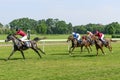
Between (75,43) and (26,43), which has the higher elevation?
(26,43)

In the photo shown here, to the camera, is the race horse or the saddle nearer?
the saddle

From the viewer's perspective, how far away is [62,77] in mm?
12672

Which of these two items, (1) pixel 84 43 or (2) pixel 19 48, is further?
(1) pixel 84 43

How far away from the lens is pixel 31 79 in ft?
40.6

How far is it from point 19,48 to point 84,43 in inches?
318

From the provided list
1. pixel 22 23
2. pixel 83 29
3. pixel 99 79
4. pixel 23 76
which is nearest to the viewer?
pixel 99 79

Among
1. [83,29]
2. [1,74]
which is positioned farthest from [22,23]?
[1,74]

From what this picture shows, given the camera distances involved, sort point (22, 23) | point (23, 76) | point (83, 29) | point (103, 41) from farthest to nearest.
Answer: point (22, 23) → point (83, 29) → point (103, 41) → point (23, 76)

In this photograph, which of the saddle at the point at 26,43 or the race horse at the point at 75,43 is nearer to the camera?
the saddle at the point at 26,43

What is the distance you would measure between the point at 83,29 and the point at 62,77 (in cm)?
14329

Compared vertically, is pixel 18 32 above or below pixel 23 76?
above

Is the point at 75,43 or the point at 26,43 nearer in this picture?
the point at 26,43

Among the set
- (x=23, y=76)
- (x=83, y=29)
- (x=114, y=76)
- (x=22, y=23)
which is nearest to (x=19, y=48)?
(x=23, y=76)

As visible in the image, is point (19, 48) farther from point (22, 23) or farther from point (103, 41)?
point (22, 23)
